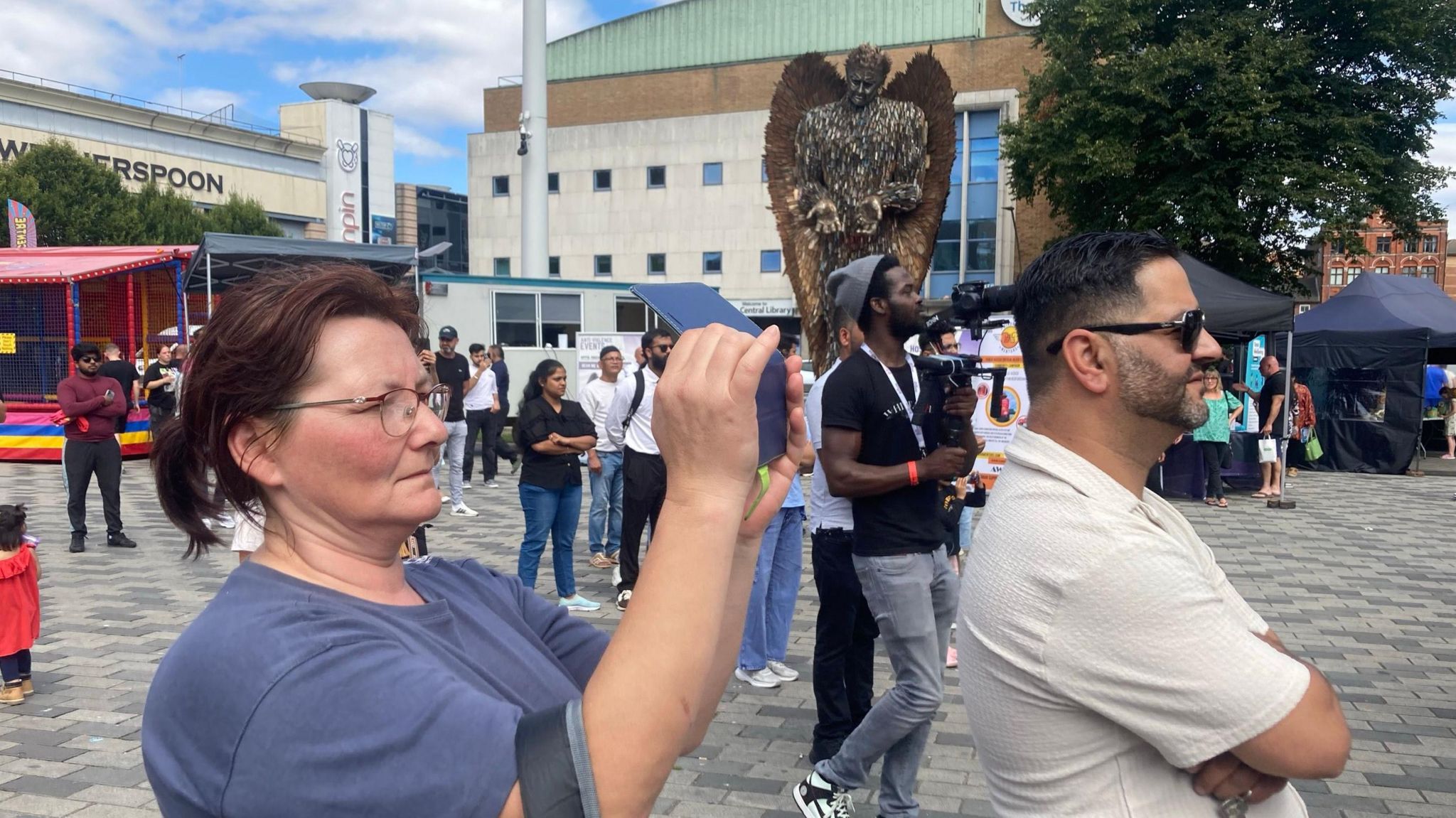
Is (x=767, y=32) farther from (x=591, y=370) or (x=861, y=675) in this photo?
(x=861, y=675)

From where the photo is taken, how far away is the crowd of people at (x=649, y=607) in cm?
109

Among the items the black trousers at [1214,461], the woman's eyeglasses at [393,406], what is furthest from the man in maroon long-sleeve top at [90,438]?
the black trousers at [1214,461]

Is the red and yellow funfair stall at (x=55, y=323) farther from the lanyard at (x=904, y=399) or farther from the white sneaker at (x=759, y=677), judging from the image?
the lanyard at (x=904, y=399)

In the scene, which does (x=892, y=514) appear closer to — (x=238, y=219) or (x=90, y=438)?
(x=90, y=438)

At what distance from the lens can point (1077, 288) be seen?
203cm

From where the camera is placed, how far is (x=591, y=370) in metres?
15.7

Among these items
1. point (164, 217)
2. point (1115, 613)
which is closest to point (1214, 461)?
point (1115, 613)

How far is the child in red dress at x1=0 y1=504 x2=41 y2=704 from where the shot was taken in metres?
5.34

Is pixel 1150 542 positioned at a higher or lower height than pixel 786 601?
higher

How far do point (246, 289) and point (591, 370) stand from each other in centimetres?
1428

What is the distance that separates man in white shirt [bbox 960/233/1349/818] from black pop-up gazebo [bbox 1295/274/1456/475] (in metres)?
17.4

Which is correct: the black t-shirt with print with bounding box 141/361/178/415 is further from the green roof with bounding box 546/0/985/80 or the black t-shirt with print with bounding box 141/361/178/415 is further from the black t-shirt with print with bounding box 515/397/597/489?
the green roof with bounding box 546/0/985/80

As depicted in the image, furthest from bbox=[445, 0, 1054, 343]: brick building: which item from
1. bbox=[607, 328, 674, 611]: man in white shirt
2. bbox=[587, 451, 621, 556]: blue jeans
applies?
bbox=[607, 328, 674, 611]: man in white shirt

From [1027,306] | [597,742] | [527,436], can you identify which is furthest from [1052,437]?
[527,436]
